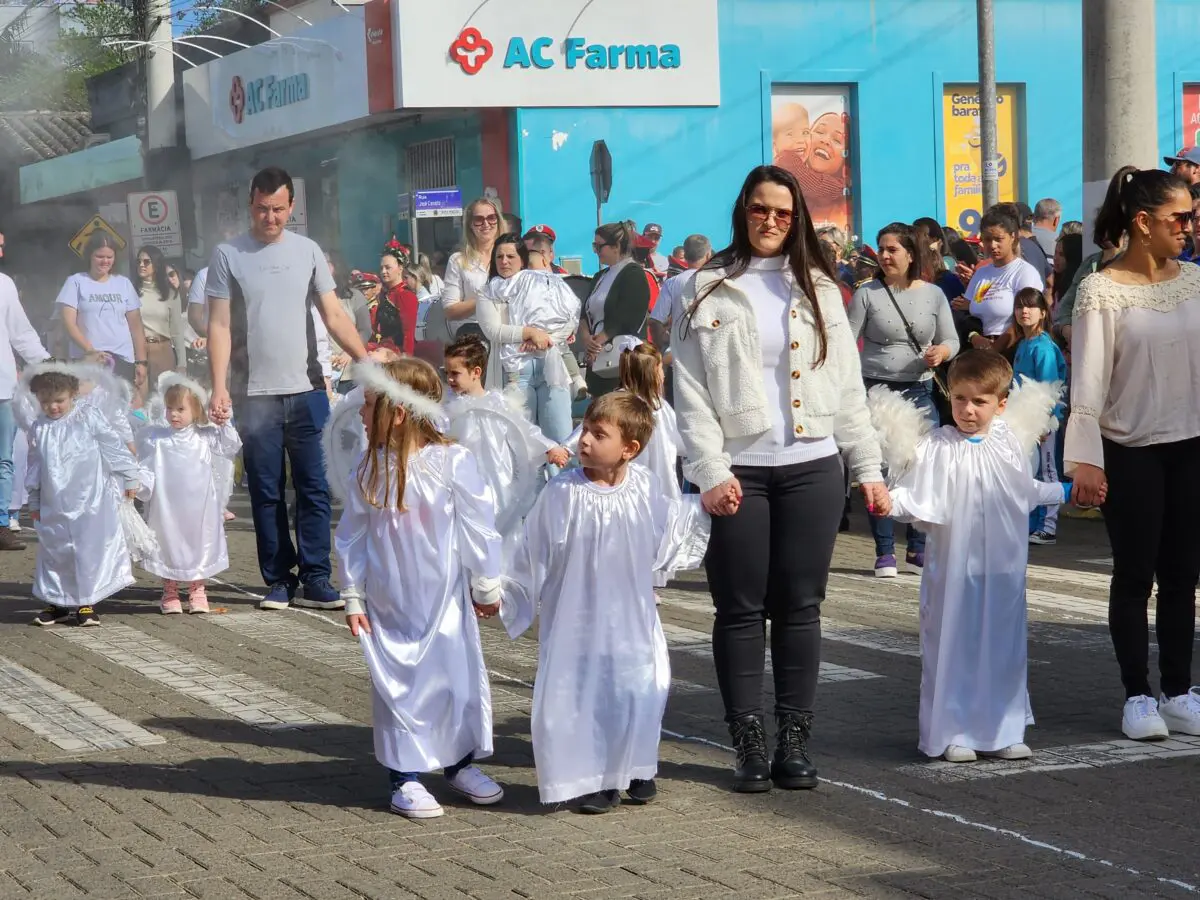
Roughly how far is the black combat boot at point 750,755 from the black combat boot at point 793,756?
47 mm

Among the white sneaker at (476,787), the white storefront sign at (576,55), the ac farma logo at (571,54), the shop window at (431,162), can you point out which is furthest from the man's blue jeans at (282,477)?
the shop window at (431,162)

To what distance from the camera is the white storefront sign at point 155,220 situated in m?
13.8

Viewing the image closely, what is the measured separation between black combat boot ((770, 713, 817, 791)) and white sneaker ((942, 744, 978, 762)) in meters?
0.52

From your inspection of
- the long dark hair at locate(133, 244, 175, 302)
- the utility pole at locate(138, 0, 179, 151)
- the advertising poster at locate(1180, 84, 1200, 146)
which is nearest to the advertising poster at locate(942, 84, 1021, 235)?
the advertising poster at locate(1180, 84, 1200, 146)

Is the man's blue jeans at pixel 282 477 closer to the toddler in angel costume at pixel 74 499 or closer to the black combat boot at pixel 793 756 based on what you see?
the toddler in angel costume at pixel 74 499

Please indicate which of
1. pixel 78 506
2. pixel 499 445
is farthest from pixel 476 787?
pixel 78 506

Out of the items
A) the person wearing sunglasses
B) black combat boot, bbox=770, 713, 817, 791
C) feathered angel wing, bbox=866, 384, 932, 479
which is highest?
the person wearing sunglasses

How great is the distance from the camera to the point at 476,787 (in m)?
5.99

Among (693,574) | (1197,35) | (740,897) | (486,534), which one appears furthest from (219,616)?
(1197,35)

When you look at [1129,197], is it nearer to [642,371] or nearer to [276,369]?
[642,371]

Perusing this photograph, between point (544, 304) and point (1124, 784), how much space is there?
6.56m

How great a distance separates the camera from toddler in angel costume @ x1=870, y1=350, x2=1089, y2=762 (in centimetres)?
635

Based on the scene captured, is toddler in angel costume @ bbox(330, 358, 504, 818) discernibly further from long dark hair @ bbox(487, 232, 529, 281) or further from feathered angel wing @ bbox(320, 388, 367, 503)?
long dark hair @ bbox(487, 232, 529, 281)

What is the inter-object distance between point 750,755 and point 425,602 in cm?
114
